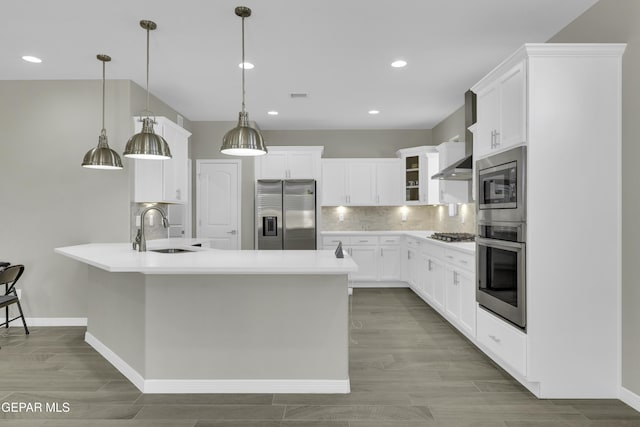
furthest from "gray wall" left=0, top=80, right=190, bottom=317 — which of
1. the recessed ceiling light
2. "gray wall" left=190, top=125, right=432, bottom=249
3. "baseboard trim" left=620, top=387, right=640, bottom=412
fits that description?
"baseboard trim" left=620, top=387, right=640, bottom=412

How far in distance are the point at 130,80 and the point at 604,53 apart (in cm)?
438

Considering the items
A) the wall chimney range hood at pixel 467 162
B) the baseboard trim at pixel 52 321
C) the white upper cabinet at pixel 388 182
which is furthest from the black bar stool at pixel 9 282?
the white upper cabinet at pixel 388 182

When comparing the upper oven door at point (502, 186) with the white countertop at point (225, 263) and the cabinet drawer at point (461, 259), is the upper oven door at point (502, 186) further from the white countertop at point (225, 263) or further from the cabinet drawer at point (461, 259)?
the white countertop at point (225, 263)

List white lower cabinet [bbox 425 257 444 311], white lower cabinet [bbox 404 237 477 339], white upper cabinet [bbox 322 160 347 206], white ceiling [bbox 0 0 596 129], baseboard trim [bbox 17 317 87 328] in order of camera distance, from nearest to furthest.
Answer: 1. white ceiling [bbox 0 0 596 129]
2. white lower cabinet [bbox 404 237 477 339]
3. baseboard trim [bbox 17 317 87 328]
4. white lower cabinet [bbox 425 257 444 311]
5. white upper cabinet [bbox 322 160 347 206]

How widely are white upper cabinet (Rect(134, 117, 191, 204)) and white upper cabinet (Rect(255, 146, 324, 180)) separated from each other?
5.52 ft

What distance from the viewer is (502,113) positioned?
2.79 metres

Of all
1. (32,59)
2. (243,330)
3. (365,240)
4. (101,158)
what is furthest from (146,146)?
(365,240)

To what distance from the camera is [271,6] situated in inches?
109

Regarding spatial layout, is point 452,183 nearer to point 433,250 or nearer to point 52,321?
point 433,250

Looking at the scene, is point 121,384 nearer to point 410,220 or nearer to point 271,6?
point 271,6

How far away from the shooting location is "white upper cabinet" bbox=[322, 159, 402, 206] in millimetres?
6453

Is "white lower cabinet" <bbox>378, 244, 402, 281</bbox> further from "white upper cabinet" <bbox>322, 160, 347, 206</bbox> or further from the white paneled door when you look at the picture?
the white paneled door

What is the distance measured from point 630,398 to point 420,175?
13.7ft

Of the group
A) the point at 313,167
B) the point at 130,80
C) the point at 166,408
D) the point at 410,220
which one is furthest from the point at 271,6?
the point at 410,220
